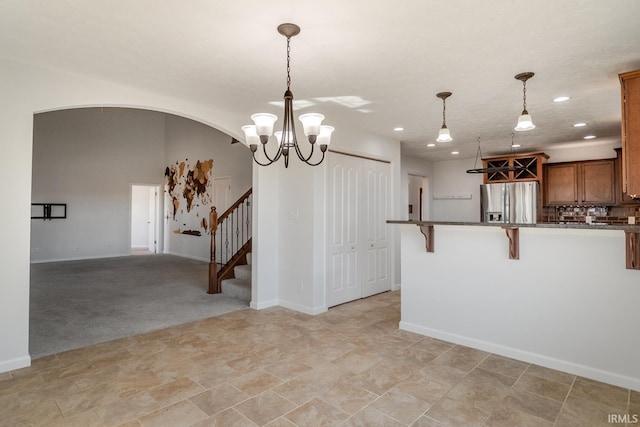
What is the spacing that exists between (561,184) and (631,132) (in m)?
4.18

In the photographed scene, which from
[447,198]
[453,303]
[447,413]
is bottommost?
[447,413]

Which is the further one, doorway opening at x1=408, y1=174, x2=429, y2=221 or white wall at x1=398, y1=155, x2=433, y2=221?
doorway opening at x1=408, y1=174, x2=429, y2=221

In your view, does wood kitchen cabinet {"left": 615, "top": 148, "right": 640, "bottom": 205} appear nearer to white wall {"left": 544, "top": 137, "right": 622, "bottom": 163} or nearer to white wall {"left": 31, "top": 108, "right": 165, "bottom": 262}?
white wall {"left": 544, "top": 137, "right": 622, "bottom": 163}

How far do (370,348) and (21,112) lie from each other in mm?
3785

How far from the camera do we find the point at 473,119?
4.76 m

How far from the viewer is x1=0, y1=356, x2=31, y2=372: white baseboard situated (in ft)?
9.52

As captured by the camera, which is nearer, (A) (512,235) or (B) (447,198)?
(A) (512,235)

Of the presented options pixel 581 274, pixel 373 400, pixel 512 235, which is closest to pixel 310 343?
pixel 373 400

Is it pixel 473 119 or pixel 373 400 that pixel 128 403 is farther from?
pixel 473 119

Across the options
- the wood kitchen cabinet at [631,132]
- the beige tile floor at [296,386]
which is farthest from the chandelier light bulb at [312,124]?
the wood kitchen cabinet at [631,132]

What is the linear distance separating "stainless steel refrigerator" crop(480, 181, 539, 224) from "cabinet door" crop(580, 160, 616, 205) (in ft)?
2.51

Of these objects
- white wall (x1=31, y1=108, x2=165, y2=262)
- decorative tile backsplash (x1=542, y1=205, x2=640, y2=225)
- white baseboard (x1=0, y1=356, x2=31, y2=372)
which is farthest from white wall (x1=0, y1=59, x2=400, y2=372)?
white wall (x1=31, y1=108, x2=165, y2=262)

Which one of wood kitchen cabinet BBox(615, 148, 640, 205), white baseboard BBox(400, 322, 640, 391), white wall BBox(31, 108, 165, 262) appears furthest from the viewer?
white wall BBox(31, 108, 165, 262)

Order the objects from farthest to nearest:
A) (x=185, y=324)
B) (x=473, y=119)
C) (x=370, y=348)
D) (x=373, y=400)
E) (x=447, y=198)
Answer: (x=447, y=198) → (x=473, y=119) → (x=185, y=324) → (x=370, y=348) → (x=373, y=400)
